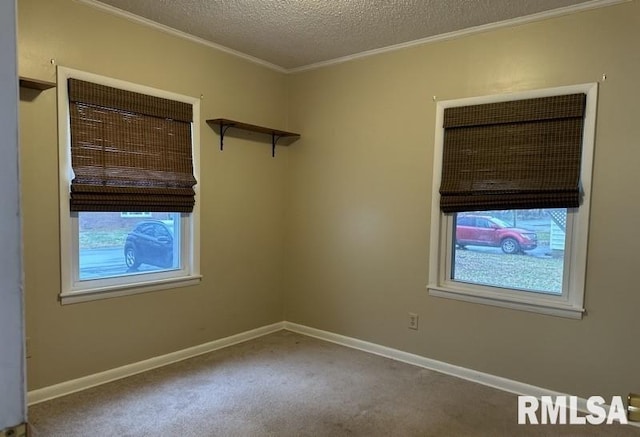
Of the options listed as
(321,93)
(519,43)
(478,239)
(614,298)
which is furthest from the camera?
(321,93)

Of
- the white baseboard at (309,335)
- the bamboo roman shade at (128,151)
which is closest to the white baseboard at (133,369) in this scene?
the white baseboard at (309,335)

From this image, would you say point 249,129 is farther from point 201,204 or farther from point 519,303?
point 519,303

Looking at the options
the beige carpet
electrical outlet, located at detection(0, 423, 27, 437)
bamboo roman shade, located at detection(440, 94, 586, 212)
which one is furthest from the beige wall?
electrical outlet, located at detection(0, 423, 27, 437)

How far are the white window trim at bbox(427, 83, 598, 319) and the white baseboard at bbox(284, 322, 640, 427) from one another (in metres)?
0.53

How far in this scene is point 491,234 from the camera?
125 inches

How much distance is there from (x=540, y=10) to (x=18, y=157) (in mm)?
3161

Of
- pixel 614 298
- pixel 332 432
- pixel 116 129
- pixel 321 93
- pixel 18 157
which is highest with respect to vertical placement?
pixel 321 93

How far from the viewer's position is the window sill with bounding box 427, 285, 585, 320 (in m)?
2.80

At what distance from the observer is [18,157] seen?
1.88 feet

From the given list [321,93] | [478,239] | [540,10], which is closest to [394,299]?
[478,239]

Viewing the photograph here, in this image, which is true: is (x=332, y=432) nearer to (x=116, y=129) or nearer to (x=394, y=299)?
(x=394, y=299)

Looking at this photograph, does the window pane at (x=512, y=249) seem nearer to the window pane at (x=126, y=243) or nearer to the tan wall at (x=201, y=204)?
the tan wall at (x=201, y=204)

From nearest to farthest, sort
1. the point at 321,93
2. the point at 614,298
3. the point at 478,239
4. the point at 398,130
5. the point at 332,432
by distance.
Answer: the point at 332,432 < the point at 614,298 < the point at 478,239 < the point at 398,130 < the point at 321,93

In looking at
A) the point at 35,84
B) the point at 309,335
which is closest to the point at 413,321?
the point at 309,335
